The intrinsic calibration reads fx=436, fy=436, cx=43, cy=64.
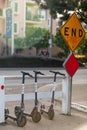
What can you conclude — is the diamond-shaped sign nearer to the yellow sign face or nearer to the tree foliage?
the yellow sign face

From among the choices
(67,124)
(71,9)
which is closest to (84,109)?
(67,124)

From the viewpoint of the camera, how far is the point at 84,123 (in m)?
10.7

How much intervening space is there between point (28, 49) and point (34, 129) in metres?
57.6

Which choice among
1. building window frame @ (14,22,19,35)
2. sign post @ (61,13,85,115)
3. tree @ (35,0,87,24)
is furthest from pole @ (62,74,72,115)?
building window frame @ (14,22,19,35)

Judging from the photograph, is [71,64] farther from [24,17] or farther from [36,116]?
[24,17]

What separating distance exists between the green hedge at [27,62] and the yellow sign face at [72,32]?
2944 centimetres

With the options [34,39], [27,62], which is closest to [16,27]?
[34,39]

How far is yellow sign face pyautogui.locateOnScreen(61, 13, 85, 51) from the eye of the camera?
11.4 meters

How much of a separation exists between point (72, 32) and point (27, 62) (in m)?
30.8

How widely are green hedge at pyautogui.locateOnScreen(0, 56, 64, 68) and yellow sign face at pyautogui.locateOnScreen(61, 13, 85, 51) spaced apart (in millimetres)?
29436

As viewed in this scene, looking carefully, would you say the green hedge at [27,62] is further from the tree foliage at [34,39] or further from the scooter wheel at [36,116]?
the scooter wheel at [36,116]

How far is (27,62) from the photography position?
1663 inches

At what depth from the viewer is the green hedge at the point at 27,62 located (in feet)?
135

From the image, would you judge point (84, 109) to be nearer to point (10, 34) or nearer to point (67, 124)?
point (67, 124)
